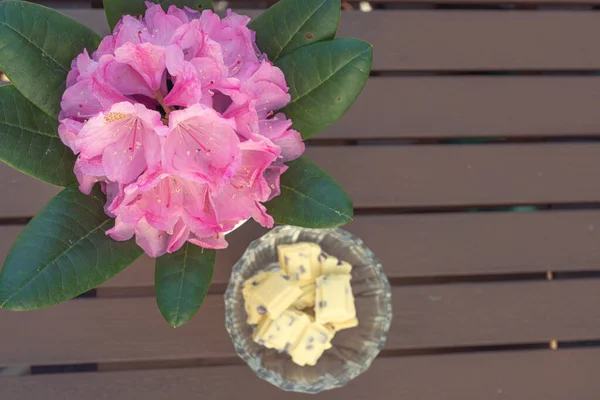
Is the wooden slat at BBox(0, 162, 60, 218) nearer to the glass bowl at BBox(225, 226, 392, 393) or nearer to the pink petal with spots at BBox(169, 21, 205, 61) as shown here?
the glass bowl at BBox(225, 226, 392, 393)

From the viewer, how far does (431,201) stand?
828 millimetres

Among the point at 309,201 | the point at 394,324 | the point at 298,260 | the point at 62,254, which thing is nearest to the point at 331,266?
the point at 298,260

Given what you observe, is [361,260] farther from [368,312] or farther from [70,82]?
[70,82]

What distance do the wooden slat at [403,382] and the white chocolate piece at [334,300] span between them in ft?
0.53

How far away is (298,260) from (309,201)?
0.81 ft

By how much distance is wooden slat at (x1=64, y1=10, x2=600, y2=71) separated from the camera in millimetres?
Result: 815

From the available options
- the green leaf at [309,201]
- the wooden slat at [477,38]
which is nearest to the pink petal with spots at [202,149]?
the green leaf at [309,201]

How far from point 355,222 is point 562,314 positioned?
0.37 m

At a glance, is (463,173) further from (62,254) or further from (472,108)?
(62,254)

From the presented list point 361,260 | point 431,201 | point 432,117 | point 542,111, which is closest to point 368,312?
point 361,260

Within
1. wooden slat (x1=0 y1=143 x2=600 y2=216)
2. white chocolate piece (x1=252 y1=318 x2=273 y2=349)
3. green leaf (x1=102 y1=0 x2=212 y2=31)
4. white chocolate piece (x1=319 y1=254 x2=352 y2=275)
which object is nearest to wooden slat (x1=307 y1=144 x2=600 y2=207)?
wooden slat (x1=0 y1=143 x2=600 y2=216)

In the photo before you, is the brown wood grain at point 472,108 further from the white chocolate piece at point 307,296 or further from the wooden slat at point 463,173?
the white chocolate piece at point 307,296

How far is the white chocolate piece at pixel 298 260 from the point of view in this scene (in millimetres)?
728

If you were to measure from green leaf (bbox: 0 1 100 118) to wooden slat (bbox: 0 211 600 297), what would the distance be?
37 cm
